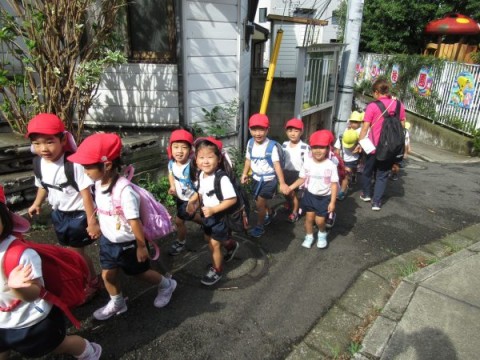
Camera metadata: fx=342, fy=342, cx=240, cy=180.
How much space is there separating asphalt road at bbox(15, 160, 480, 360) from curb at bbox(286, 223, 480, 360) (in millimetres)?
99

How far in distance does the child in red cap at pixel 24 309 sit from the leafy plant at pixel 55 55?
Answer: 8.21ft

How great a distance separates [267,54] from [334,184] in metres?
15.1

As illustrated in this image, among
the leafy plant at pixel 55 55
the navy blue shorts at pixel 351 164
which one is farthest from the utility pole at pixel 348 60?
the leafy plant at pixel 55 55

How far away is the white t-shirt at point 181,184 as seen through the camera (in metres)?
3.43

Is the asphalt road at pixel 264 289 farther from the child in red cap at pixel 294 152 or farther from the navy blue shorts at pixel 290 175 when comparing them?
the navy blue shorts at pixel 290 175

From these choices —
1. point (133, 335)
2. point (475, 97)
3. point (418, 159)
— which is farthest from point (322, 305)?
point (475, 97)

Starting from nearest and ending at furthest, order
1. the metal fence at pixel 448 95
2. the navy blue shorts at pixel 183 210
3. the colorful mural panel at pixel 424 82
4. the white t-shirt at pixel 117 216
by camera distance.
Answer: the white t-shirt at pixel 117 216 → the navy blue shorts at pixel 183 210 → the metal fence at pixel 448 95 → the colorful mural panel at pixel 424 82

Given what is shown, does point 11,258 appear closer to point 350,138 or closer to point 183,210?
point 183,210

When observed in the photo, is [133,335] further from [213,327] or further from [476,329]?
[476,329]

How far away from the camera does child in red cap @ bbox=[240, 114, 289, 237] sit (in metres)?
4.00

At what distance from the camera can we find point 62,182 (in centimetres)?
272

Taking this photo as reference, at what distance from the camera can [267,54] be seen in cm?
1738

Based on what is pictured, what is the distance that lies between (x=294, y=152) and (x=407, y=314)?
230cm

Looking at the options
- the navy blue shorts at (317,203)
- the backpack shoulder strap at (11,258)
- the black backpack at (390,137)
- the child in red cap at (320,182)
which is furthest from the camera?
the black backpack at (390,137)
